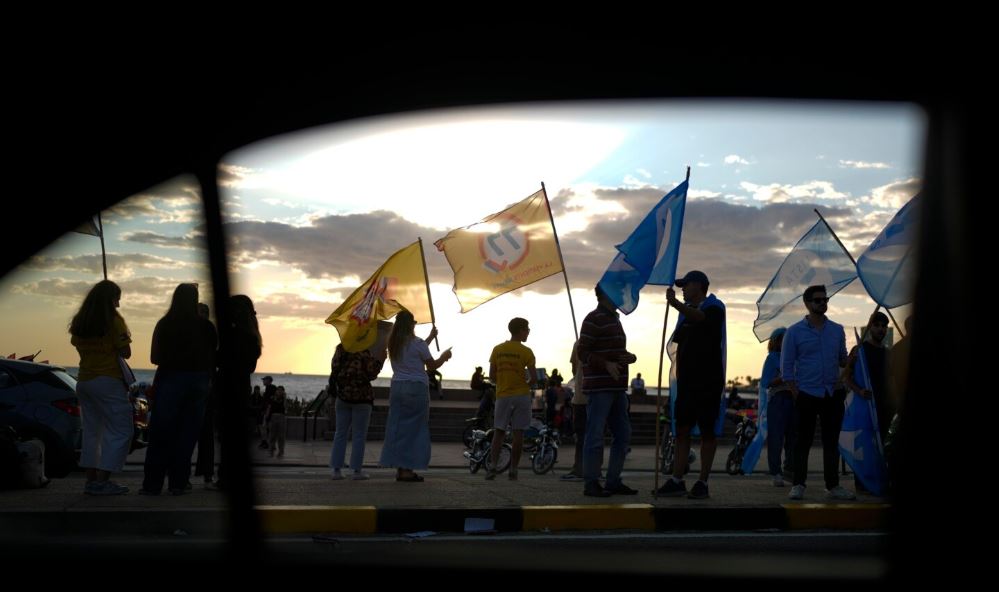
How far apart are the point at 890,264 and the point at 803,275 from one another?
7.01 ft

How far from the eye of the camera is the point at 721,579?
4.78m

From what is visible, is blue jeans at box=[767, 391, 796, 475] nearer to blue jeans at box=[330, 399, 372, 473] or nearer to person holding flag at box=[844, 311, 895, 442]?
person holding flag at box=[844, 311, 895, 442]

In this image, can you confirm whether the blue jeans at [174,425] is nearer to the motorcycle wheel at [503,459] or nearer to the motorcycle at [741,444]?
the motorcycle wheel at [503,459]

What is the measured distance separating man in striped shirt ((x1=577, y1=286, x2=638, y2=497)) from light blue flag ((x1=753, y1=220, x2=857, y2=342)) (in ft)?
8.93

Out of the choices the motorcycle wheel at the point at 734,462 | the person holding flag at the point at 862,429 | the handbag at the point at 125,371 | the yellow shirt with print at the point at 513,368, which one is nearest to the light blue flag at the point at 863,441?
the person holding flag at the point at 862,429

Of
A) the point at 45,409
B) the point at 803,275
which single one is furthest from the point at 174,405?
the point at 803,275

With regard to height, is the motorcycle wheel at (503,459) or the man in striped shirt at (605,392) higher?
the man in striped shirt at (605,392)

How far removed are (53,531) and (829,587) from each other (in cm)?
447

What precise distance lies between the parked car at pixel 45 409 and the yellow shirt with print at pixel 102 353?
111 inches

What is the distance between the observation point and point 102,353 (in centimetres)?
782

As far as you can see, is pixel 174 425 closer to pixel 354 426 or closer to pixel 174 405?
pixel 174 405

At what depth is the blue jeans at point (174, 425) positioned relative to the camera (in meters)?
7.98

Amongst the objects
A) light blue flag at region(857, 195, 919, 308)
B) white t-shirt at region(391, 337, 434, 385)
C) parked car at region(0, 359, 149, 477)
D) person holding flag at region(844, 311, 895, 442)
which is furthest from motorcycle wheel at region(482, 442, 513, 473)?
light blue flag at region(857, 195, 919, 308)

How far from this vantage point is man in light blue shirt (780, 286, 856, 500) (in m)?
8.78
